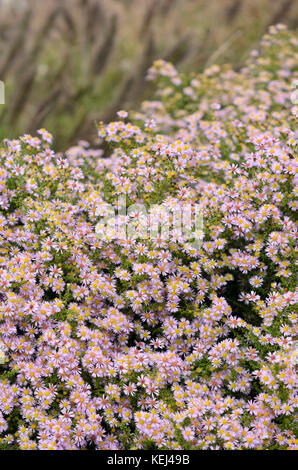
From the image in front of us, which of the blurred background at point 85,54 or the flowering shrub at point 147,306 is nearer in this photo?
the flowering shrub at point 147,306

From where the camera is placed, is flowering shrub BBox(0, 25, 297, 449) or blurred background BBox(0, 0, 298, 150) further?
blurred background BBox(0, 0, 298, 150)

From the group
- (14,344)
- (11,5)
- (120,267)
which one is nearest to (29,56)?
(11,5)

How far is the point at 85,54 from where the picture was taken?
4930mm

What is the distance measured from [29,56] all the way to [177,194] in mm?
2390

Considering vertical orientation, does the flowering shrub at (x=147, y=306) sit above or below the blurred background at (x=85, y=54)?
below

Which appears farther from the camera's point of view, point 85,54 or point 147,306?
point 85,54

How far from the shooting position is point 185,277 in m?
2.95

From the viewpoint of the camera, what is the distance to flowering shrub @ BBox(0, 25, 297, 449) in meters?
2.55

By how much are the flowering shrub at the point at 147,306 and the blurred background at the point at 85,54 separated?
51.5 inches

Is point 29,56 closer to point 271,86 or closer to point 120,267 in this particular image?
point 271,86

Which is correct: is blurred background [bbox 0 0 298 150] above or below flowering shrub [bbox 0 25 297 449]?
above

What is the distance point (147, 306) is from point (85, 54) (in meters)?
2.97

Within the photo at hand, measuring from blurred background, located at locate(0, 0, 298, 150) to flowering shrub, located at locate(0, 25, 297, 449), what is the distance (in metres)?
1.31

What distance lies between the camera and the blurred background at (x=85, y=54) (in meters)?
4.65
